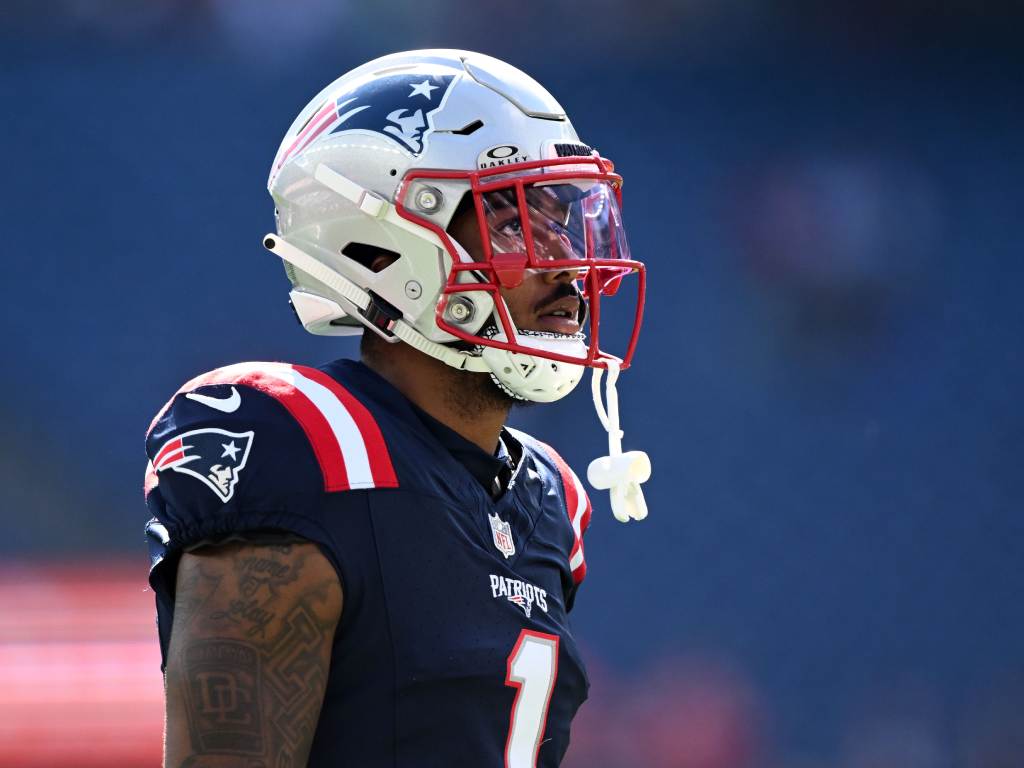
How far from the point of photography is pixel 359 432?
132 centimetres

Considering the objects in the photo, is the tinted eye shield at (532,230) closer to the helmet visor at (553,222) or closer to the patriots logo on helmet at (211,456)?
the helmet visor at (553,222)

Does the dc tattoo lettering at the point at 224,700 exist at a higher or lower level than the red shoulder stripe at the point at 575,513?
lower

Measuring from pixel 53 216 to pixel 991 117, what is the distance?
2.09 m

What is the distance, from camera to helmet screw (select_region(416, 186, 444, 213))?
1.50m

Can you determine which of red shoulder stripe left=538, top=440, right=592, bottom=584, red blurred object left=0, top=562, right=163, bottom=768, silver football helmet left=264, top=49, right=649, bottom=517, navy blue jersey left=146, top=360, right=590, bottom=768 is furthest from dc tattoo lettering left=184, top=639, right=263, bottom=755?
red blurred object left=0, top=562, right=163, bottom=768

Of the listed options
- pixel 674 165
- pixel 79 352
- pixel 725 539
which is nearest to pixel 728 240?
pixel 674 165

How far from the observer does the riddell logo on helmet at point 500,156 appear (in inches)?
59.7

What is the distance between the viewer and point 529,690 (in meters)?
1.37

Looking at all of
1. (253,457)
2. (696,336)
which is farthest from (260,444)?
(696,336)

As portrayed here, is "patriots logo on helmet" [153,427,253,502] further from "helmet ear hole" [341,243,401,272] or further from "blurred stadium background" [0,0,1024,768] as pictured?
"blurred stadium background" [0,0,1024,768]

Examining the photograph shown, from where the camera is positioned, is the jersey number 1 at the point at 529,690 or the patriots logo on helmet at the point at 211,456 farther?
the jersey number 1 at the point at 529,690

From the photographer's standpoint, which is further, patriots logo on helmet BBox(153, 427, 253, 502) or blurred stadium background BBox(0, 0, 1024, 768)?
blurred stadium background BBox(0, 0, 1024, 768)

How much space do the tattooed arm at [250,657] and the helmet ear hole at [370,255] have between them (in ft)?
1.43

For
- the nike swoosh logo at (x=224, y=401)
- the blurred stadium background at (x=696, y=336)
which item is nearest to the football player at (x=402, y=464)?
the nike swoosh logo at (x=224, y=401)
